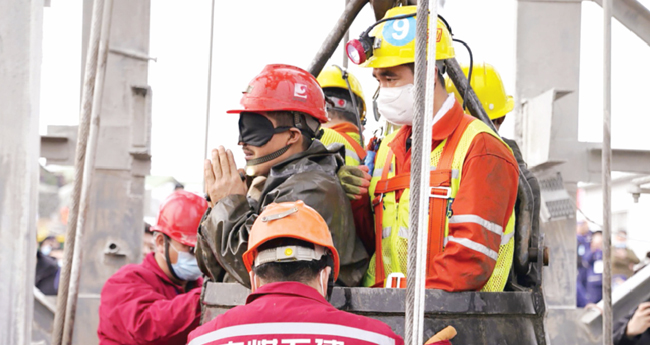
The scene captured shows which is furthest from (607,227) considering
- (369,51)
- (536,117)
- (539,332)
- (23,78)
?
(536,117)

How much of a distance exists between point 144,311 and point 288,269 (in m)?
2.18

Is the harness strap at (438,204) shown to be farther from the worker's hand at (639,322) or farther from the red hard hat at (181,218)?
the worker's hand at (639,322)

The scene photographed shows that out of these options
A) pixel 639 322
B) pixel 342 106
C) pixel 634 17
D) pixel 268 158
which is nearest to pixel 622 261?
pixel 634 17

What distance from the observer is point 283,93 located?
10.9 feet

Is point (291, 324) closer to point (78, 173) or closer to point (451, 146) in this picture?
point (451, 146)

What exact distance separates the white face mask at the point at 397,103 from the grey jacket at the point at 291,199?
322 mm

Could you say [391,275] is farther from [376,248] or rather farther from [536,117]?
[536,117]

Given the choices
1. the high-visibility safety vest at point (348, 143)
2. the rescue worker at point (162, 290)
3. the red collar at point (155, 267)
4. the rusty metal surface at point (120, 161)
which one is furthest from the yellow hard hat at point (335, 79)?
the rusty metal surface at point (120, 161)

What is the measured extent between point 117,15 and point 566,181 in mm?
4408

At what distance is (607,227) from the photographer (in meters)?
3.83

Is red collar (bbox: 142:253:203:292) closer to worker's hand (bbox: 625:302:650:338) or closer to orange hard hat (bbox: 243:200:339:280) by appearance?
orange hard hat (bbox: 243:200:339:280)

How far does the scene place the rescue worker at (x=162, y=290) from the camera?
4.33 metres

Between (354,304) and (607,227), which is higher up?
(607,227)

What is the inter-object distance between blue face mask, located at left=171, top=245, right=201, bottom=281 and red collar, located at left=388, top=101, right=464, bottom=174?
6.64 ft
